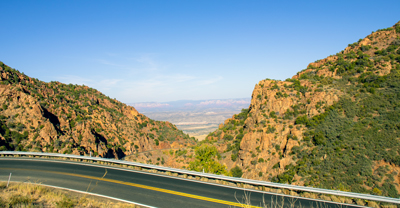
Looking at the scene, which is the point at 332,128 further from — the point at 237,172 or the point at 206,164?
the point at 206,164

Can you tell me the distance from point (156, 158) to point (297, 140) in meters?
30.5

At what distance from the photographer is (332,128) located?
96.3 ft

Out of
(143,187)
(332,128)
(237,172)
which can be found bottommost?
(237,172)

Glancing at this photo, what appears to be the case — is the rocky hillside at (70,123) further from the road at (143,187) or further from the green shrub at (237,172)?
Answer: the green shrub at (237,172)

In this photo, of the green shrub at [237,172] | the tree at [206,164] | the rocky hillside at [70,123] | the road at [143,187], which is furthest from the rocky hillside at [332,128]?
the rocky hillside at [70,123]

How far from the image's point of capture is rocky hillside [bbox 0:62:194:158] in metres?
30.3

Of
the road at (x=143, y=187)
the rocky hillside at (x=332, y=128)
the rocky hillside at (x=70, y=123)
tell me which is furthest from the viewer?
the rocky hillside at (x=70, y=123)

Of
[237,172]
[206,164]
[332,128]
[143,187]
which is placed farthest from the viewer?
[237,172]

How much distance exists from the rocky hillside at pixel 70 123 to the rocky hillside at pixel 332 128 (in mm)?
21559

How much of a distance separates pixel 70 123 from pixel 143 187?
1443 inches

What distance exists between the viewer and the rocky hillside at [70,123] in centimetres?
3033

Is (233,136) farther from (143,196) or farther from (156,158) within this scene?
(143,196)

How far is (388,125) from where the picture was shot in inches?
957

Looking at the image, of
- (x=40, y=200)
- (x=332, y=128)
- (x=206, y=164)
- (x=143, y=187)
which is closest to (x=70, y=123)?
(x=206, y=164)
